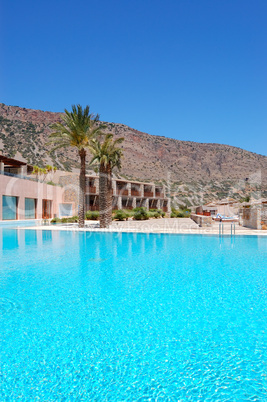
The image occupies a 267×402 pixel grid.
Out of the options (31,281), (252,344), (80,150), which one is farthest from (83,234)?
(252,344)

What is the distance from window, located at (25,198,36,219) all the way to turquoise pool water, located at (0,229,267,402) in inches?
830

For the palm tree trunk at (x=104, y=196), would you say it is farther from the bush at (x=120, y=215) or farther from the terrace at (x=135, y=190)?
the terrace at (x=135, y=190)

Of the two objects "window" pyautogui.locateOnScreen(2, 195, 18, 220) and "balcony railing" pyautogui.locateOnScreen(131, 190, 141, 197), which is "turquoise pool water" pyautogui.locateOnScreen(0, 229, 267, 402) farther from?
"balcony railing" pyautogui.locateOnScreen(131, 190, 141, 197)

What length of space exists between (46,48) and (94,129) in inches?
601

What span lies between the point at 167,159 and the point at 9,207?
66.5m

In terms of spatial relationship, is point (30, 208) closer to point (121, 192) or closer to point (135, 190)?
point (121, 192)

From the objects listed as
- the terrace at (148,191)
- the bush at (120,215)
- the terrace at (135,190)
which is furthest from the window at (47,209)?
the terrace at (148,191)

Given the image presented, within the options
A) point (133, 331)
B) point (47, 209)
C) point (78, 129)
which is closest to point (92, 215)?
point (47, 209)

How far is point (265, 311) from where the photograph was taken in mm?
5367

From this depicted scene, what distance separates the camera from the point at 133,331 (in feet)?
14.9

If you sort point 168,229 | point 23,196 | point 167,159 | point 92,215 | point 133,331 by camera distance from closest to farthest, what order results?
point 133,331 → point 168,229 → point 23,196 → point 92,215 → point 167,159

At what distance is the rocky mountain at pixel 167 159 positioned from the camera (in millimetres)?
63750

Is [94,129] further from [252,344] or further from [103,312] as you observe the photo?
[252,344]

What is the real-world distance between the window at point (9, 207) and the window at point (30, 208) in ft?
6.06
